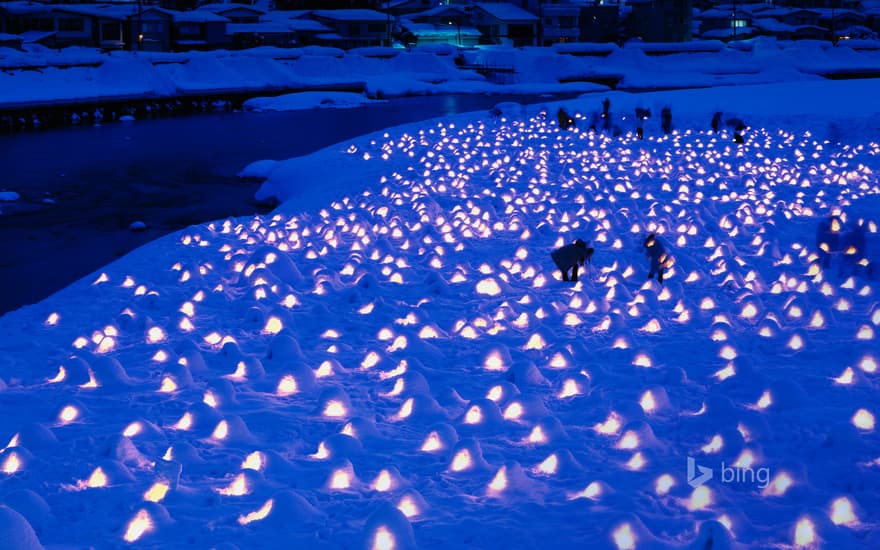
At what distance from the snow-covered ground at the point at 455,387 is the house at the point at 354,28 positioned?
165 feet

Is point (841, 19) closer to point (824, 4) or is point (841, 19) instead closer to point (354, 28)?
point (824, 4)

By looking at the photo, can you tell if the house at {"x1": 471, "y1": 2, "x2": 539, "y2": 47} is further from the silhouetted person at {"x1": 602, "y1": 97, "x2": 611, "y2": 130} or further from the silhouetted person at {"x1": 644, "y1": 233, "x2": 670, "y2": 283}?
the silhouetted person at {"x1": 644, "y1": 233, "x2": 670, "y2": 283}

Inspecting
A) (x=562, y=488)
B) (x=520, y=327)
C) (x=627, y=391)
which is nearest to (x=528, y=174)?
(x=520, y=327)

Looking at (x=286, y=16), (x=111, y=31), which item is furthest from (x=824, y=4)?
(x=111, y=31)

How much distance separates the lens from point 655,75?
170 ft

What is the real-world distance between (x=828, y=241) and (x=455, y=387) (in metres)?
4.71

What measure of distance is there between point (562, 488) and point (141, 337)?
4.09 meters

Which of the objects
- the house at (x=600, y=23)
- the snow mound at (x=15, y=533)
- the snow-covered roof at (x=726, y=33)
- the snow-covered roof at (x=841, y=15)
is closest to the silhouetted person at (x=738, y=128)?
the snow mound at (x=15, y=533)

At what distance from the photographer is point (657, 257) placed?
27.9 ft

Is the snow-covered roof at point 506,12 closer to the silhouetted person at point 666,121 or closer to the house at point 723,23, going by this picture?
the house at point 723,23

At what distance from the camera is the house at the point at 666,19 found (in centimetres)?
6438

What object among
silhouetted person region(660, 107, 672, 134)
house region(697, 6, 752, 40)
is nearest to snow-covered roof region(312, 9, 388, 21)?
house region(697, 6, 752, 40)

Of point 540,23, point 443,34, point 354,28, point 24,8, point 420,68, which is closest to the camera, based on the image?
point 420,68

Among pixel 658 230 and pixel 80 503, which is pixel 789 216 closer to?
pixel 658 230
